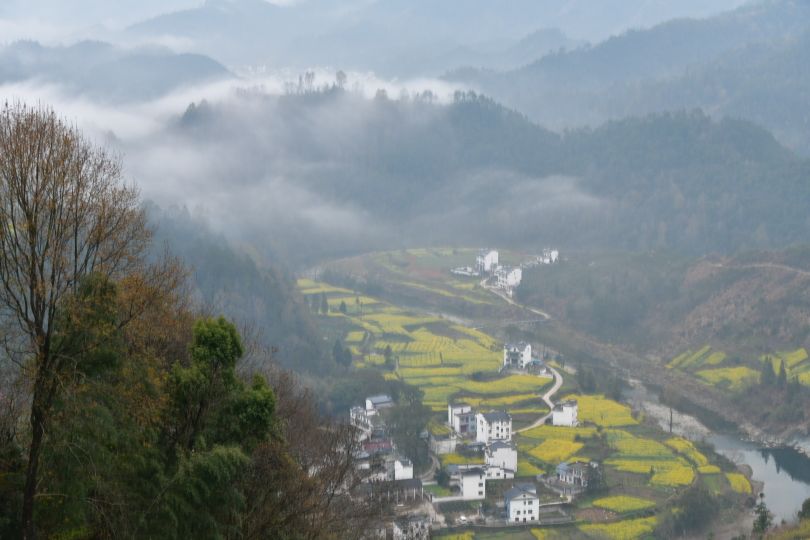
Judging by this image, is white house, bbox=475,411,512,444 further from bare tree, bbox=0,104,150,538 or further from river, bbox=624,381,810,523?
bare tree, bbox=0,104,150,538

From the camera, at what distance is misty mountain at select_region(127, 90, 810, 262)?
289ft

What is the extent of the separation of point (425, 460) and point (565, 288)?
3748cm

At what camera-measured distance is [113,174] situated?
9.89 m

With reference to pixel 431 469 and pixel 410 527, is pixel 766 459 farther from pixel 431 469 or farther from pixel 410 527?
pixel 410 527

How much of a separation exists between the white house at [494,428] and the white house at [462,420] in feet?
2.27

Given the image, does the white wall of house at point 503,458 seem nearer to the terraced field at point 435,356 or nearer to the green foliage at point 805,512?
the terraced field at point 435,356

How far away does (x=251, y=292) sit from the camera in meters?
52.6

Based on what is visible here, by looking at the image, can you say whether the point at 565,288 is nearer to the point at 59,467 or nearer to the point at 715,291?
the point at 715,291

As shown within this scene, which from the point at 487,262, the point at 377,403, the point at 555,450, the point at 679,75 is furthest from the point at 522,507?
the point at 679,75

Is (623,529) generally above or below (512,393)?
below

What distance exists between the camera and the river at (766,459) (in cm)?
3058

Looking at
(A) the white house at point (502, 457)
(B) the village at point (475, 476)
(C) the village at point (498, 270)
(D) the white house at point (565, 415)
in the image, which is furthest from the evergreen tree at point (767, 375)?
(C) the village at point (498, 270)

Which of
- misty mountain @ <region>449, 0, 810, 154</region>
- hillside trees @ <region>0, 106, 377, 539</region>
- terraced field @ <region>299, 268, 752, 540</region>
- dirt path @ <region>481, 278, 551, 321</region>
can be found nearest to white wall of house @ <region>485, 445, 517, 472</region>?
terraced field @ <region>299, 268, 752, 540</region>

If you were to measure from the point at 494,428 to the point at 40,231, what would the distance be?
26.4 m
